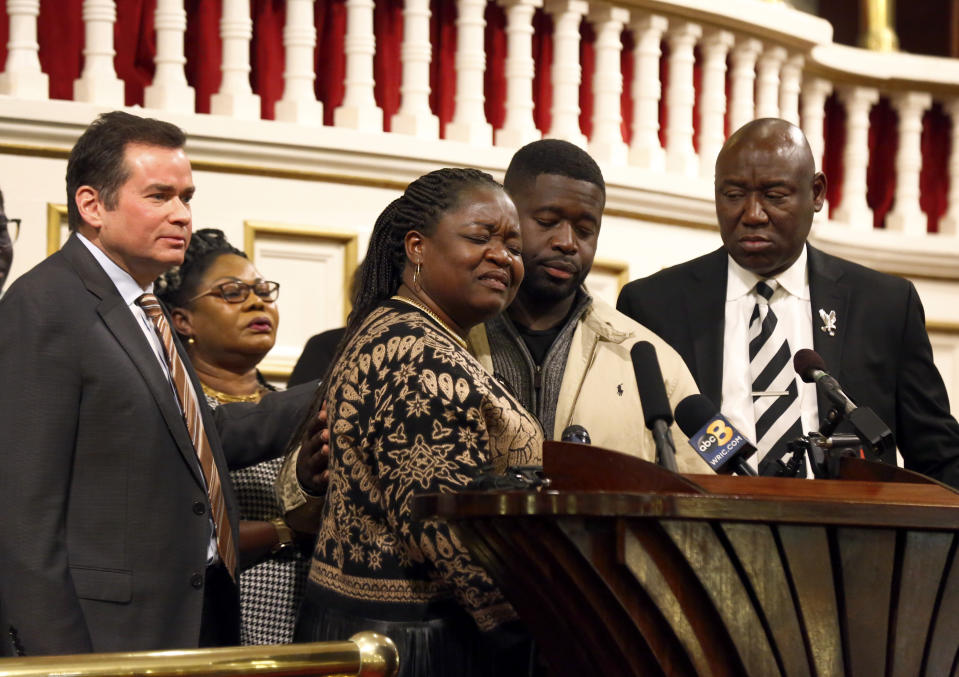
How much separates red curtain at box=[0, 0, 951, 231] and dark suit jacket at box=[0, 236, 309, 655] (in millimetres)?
2108

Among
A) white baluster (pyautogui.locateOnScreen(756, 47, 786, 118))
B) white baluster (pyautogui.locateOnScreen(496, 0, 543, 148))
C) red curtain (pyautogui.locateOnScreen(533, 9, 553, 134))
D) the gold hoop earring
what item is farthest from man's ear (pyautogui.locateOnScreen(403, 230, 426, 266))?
white baluster (pyautogui.locateOnScreen(756, 47, 786, 118))

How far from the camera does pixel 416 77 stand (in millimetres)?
4875

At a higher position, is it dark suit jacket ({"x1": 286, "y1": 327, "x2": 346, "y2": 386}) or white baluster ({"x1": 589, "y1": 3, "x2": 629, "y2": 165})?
white baluster ({"x1": 589, "y1": 3, "x2": 629, "y2": 165})

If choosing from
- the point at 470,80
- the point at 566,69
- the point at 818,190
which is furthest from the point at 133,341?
the point at 566,69

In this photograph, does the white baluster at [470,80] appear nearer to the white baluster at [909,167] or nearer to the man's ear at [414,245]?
the white baluster at [909,167]

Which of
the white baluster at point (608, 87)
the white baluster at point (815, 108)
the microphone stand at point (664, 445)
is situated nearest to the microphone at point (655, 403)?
the microphone stand at point (664, 445)

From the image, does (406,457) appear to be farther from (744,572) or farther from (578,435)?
(744,572)

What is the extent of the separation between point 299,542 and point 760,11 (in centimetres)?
320

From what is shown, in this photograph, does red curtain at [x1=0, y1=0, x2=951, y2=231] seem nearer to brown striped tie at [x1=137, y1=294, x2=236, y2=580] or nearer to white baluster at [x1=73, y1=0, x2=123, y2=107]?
white baluster at [x1=73, y1=0, x2=123, y2=107]

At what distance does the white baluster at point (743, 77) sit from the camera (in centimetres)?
549

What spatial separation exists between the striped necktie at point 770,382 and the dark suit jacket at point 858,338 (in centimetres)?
7

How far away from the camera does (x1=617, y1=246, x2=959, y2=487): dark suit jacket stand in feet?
10.7

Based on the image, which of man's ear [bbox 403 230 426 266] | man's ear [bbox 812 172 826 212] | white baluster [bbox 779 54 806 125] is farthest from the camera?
white baluster [bbox 779 54 806 125]

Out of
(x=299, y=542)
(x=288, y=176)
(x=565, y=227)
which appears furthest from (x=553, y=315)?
(x=288, y=176)
